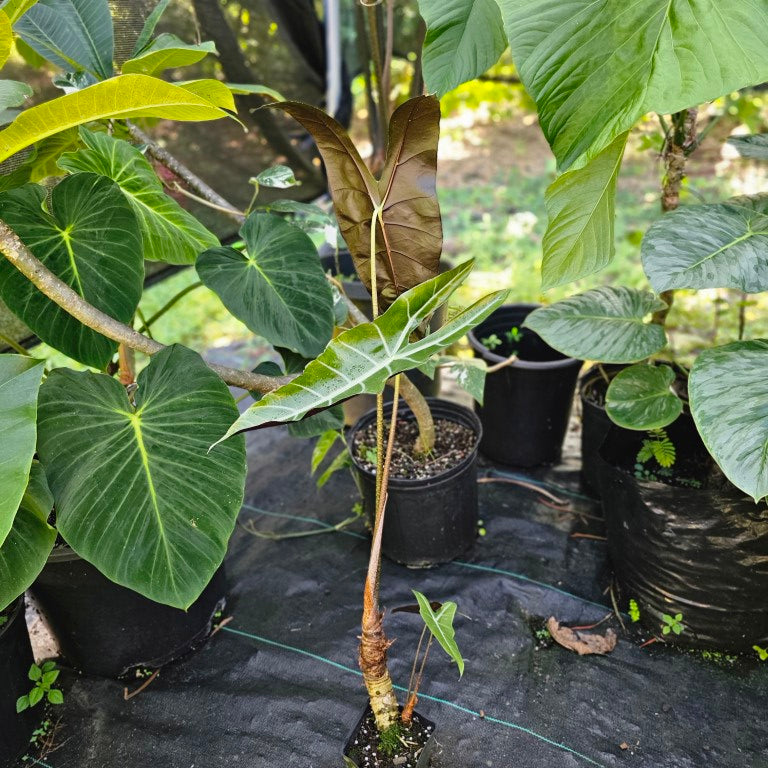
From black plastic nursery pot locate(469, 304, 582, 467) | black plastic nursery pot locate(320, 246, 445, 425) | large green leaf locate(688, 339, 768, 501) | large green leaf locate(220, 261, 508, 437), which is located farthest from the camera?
black plastic nursery pot locate(320, 246, 445, 425)

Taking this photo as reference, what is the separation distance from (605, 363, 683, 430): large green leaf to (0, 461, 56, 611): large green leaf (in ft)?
3.53

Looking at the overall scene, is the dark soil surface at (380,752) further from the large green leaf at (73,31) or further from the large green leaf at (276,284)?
the large green leaf at (73,31)

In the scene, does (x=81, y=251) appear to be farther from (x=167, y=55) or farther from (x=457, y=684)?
(x=457, y=684)

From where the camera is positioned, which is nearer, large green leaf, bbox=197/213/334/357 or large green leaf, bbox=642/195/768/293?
large green leaf, bbox=642/195/768/293

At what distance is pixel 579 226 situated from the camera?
1.26 metres

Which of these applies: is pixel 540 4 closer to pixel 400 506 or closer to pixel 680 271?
pixel 680 271

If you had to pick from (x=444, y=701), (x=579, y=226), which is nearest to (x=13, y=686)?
(x=444, y=701)

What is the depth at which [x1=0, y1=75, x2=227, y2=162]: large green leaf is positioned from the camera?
869 mm

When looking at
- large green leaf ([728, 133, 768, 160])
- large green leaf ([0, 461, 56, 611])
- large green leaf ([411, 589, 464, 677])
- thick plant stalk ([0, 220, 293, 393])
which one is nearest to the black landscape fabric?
large green leaf ([411, 589, 464, 677])

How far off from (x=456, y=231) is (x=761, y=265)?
2615 mm

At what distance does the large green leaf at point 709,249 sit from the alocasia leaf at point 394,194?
0.42m

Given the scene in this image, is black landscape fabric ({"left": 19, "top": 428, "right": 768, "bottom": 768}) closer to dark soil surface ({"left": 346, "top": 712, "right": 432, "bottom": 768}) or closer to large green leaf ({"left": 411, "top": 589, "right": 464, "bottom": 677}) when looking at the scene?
dark soil surface ({"left": 346, "top": 712, "right": 432, "bottom": 768})

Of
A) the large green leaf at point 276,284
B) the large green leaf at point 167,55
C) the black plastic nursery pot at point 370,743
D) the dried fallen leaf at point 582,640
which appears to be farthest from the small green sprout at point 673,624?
the large green leaf at point 167,55

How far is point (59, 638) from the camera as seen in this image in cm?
147
